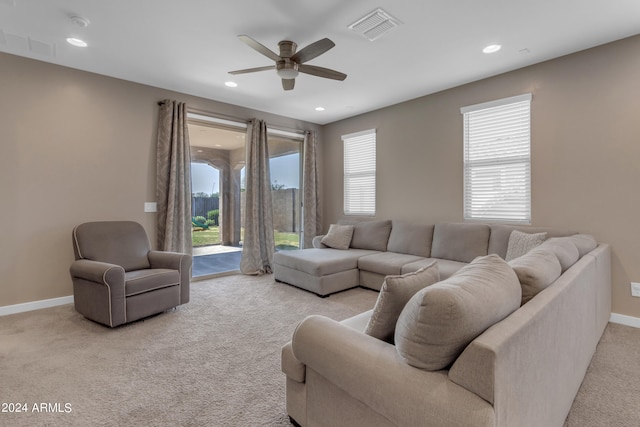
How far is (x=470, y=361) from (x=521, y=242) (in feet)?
9.41

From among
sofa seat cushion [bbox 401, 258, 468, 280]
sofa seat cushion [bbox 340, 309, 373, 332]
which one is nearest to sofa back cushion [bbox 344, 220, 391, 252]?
sofa seat cushion [bbox 401, 258, 468, 280]

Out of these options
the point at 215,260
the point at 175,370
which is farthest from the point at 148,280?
the point at 215,260

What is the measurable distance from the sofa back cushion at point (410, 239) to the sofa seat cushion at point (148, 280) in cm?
299

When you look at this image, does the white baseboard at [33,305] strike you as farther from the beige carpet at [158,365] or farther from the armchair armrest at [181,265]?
the armchair armrest at [181,265]

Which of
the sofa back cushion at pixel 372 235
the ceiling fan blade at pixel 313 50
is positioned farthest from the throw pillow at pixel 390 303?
the sofa back cushion at pixel 372 235

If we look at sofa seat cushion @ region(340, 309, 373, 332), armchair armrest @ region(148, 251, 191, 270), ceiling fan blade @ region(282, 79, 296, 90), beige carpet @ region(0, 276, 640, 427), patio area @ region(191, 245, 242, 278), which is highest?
ceiling fan blade @ region(282, 79, 296, 90)

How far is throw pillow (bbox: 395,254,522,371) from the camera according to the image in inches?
38.2

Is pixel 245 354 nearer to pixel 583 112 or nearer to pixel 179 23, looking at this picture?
pixel 179 23

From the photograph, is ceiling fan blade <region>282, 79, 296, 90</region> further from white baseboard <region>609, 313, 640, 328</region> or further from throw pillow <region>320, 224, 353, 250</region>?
white baseboard <region>609, 313, 640, 328</region>

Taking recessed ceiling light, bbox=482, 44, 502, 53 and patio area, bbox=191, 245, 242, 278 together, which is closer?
recessed ceiling light, bbox=482, 44, 502, 53

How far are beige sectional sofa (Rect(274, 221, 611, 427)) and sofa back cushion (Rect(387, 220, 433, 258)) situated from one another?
2.11 meters

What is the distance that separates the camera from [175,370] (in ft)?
7.16

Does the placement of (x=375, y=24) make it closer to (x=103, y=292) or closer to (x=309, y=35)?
(x=309, y=35)

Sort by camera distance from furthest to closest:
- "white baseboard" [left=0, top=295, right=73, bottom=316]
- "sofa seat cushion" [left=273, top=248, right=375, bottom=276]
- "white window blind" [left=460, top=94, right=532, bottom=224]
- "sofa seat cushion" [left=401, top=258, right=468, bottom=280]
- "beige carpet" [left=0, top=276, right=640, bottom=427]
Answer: "sofa seat cushion" [left=273, top=248, right=375, bottom=276]
"white window blind" [left=460, top=94, right=532, bottom=224]
"sofa seat cushion" [left=401, top=258, right=468, bottom=280]
"white baseboard" [left=0, top=295, right=73, bottom=316]
"beige carpet" [left=0, top=276, right=640, bottom=427]
